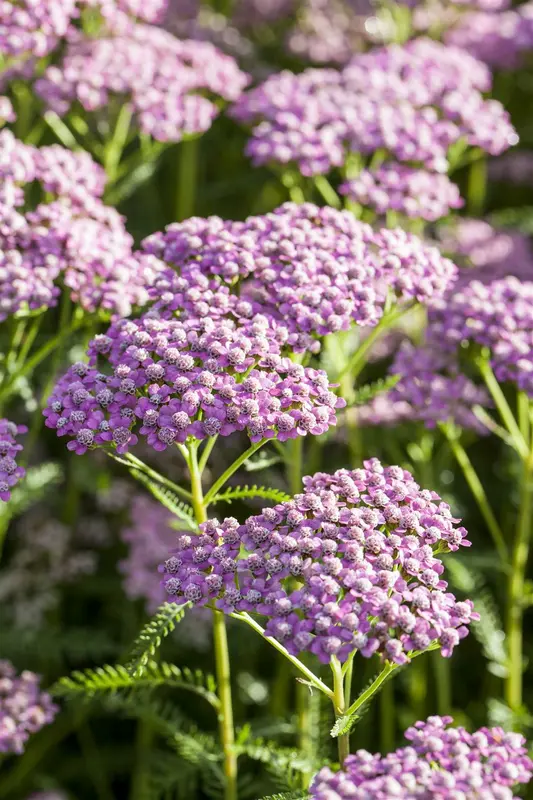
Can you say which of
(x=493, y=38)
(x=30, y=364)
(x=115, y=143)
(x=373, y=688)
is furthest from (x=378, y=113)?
(x=373, y=688)

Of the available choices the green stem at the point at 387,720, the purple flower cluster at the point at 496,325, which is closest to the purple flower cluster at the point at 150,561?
the green stem at the point at 387,720

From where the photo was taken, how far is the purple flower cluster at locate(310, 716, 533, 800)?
2061 mm

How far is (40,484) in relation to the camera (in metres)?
3.54

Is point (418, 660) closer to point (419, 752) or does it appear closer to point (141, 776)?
point (141, 776)

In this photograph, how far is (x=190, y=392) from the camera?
2508 mm

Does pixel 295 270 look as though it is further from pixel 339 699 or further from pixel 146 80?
pixel 146 80

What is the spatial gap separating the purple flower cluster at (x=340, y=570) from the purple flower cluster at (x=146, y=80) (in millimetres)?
2122

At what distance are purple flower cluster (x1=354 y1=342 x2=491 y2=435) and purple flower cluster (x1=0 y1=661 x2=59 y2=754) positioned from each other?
1.68m

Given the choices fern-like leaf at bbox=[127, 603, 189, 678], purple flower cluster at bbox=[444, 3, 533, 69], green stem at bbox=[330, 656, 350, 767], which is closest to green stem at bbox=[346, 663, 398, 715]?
green stem at bbox=[330, 656, 350, 767]

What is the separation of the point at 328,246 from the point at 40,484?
4.48ft

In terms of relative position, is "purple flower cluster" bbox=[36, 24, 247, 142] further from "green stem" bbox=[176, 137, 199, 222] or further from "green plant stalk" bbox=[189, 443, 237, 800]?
"green plant stalk" bbox=[189, 443, 237, 800]

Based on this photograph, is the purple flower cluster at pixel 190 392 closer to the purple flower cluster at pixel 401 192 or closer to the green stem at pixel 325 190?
the purple flower cluster at pixel 401 192

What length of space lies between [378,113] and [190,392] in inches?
78.2

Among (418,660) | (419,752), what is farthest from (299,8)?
(419,752)
